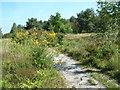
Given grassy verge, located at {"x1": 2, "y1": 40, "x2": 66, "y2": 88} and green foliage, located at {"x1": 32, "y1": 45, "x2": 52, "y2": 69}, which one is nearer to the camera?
grassy verge, located at {"x1": 2, "y1": 40, "x2": 66, "y2": 88}

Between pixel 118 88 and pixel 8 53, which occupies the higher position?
pixel 8 53

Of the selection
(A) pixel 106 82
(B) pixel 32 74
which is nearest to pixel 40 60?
(B) pixel 32 74

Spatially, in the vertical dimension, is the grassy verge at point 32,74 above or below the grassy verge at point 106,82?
above

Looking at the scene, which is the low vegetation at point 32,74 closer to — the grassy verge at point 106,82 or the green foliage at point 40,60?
the green foliage at point 40,60

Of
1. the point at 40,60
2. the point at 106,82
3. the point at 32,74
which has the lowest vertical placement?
the point at 106,82

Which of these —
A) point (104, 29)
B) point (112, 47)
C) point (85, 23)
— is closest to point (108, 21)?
point (104, 29)

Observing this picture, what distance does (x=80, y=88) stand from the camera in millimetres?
3992

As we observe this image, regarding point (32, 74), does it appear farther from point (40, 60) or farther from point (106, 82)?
point (106, 82)

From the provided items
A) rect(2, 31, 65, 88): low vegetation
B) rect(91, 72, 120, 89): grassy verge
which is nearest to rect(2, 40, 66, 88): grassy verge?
rect(2, 31, 65, 88): low vegetation

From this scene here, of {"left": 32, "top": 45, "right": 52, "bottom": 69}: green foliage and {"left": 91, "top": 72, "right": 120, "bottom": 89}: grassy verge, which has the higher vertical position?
{"left": 32, "top": 45, "right": 52, "bottom": 69}: green foliage

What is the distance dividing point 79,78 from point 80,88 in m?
0.88

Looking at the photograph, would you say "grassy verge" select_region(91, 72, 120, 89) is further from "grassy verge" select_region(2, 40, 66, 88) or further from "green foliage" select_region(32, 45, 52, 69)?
"green foliage" select_region(32, 45, 52, 69)

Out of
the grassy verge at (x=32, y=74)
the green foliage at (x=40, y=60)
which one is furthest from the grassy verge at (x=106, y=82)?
the green foliage at (x=40, y=60)

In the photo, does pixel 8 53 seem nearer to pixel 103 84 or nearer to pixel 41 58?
pixel 41 58
